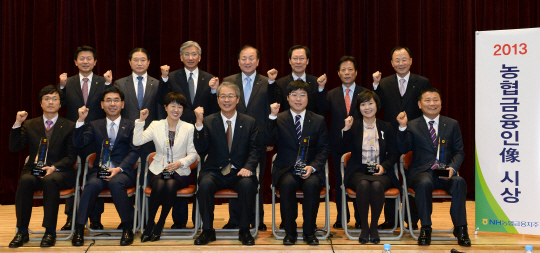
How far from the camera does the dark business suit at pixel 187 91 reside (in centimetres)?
458

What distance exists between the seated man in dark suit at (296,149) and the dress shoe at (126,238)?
52.0 inches

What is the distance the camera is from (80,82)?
4.70m

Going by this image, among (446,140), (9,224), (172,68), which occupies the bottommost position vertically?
(9,224)

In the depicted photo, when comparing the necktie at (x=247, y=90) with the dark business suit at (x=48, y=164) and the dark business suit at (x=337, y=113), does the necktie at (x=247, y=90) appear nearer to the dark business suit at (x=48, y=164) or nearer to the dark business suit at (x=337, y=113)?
the dark business suit at (x=337, y=113)

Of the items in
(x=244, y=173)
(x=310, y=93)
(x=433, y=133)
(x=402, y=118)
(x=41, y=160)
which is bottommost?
(x=244, y=173)

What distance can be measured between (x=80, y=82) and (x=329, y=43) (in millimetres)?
3297

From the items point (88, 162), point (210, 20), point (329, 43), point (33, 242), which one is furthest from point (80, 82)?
point (329, 43)

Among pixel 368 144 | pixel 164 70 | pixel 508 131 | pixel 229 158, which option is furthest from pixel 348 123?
pixel 164 70

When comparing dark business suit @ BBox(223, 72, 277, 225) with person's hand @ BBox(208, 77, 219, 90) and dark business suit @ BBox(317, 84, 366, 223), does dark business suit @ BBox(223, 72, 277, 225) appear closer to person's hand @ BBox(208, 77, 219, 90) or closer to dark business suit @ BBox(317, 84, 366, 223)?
person's hand @ BBox(208, 77, 219, 90)

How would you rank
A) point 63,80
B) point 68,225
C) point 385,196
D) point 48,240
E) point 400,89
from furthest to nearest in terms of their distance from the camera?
1. point 400,89
2. point 63,80
3. point 68,225
4. point 385,196
5. point 48,240

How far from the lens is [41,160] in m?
4.09

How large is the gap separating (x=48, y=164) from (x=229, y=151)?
1648 mm

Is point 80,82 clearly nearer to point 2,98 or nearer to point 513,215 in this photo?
point 2,98

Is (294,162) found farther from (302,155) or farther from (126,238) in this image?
(126,238)
